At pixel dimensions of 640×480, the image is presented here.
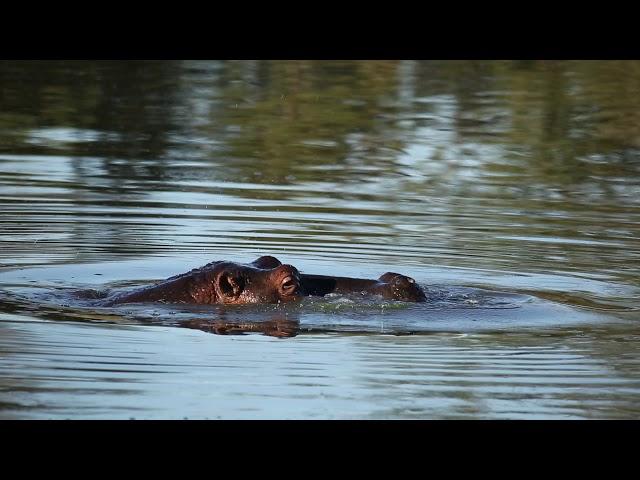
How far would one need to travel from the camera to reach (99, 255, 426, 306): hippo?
1084cm

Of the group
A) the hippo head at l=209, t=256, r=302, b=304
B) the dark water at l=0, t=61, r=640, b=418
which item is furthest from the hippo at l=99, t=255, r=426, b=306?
the dark water at l=0, t=61, r=640, b=418

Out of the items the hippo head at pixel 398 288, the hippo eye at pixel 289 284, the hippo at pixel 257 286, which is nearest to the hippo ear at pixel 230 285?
the hippo at pixel 257 286

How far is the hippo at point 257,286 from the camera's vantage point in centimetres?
1084

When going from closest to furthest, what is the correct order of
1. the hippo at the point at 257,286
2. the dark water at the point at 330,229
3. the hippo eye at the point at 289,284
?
the dark water at the point at 330,229 < the hippo eye at the point at 289,284 < the hippo at the point at 257,286

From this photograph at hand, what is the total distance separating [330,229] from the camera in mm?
14422

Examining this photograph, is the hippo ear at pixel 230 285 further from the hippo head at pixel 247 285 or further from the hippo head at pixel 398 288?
the hippo head at pixel 398 288

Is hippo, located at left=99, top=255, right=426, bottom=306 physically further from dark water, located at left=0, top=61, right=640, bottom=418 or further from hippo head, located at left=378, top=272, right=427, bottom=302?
dark water, located at left=0, top=61, right=640, bottom=418

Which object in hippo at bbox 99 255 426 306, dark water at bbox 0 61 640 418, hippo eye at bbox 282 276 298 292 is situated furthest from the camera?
hippo at bbox 99 255 426 306

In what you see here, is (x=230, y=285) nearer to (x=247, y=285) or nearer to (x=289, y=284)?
(x=247, y=285)

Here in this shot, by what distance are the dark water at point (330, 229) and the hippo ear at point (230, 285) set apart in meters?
0.14

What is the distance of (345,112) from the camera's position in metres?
21.3

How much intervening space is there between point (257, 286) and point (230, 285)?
188 mm
